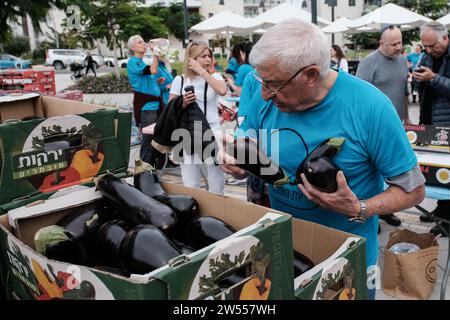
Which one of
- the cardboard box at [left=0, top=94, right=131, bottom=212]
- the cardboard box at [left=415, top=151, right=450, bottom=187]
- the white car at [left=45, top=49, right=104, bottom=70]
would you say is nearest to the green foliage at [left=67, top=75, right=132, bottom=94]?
the cardboard box at [left=415, top=151, right=450, bottom=187]

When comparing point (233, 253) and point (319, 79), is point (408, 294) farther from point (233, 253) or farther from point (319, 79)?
point (233, 253)

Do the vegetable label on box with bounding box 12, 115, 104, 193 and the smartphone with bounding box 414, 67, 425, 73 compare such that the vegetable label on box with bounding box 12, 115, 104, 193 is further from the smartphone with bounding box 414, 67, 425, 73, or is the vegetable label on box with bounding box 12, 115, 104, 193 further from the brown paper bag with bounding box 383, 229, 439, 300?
the smartphone with bounding box 414, 67, 425, 73

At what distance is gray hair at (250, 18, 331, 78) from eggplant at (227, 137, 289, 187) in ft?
1.00

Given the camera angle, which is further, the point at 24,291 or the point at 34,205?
the point at 34,205

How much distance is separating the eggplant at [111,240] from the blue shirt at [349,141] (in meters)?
0.67

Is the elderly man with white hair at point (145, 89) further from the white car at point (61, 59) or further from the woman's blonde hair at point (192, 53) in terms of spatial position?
the white car at point (61, 59)

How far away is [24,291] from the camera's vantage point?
1.45 metres

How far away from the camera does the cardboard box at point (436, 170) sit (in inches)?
129

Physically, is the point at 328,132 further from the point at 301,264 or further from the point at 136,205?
the point at 136,205

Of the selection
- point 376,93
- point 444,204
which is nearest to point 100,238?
point 376,93

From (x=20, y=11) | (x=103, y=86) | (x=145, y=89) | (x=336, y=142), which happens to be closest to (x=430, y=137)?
(x=336, y=142)

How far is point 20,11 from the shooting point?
25.8 ft

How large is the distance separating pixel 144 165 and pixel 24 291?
0.72 meters

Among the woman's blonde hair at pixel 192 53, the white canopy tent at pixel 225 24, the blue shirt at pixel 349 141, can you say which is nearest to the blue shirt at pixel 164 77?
the woman's blonde hair at pixel 192 53
